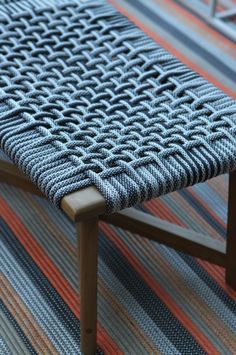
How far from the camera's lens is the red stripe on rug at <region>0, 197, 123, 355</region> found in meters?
1.20

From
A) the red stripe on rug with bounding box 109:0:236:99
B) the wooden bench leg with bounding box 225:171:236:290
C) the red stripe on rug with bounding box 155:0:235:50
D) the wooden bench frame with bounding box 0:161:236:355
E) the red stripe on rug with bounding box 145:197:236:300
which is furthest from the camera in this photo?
the red stripe on rug with bounding box 155:0:235:50

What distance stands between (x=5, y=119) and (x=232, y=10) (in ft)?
3.57

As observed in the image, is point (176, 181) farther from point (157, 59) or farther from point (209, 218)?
point (209, 218)

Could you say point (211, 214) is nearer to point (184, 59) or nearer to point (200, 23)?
point (184, 59)

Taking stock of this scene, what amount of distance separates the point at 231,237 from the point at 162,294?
167 mm

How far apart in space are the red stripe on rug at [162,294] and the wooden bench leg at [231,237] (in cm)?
11

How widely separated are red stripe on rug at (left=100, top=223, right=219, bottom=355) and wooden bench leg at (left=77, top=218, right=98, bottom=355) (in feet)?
0.55

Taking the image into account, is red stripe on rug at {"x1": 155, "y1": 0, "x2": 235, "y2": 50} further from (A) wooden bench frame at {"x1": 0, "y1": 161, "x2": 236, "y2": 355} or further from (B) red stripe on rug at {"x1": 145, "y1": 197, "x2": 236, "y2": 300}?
(A) wooden bench frame at {"x1": 0, "y1": 161, "x2": 236, "y2": 355}

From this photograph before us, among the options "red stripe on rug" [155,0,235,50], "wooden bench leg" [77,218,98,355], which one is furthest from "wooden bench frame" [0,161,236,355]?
"red stripe on rug" [155,0,235,50]

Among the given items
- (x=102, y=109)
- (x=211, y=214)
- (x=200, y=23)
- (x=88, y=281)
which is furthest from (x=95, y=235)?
(x=200, y=23)

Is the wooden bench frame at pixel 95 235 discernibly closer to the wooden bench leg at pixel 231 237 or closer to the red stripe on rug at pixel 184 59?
the wooden bench leg at pixel 231 237

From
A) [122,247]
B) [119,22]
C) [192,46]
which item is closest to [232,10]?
[192,46]

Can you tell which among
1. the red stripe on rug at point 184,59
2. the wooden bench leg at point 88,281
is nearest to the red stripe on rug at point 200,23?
the red stripe on rug at point 184,59

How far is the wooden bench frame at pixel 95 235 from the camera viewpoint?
987mm
